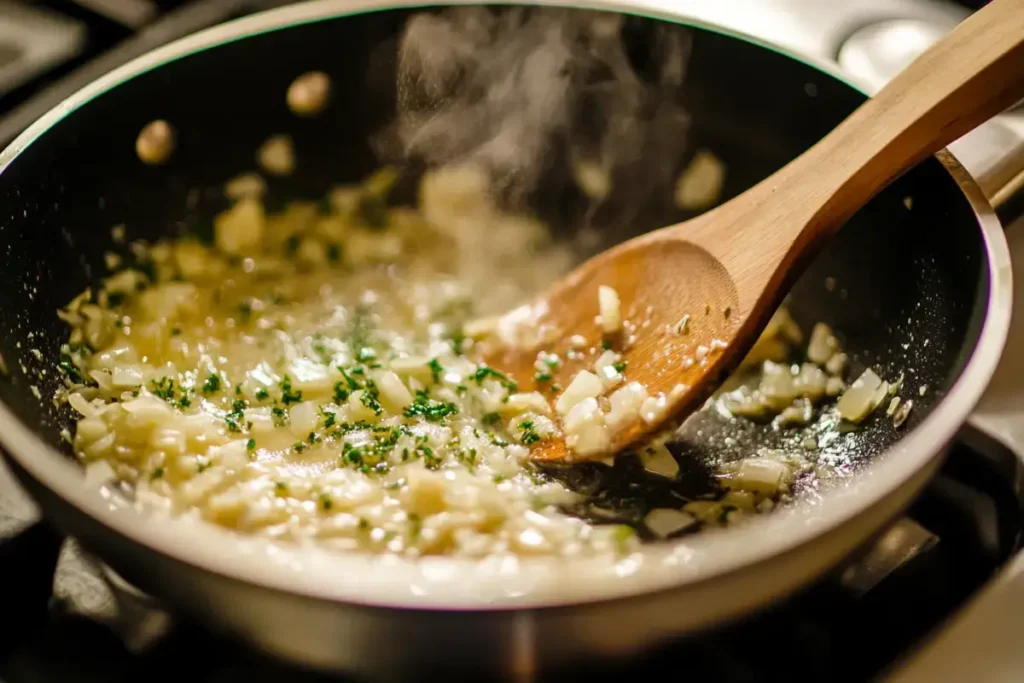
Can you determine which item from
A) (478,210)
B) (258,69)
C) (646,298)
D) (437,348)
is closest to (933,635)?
(646,298)

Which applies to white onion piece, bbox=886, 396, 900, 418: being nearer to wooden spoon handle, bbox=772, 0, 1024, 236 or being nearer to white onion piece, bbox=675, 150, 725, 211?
wooden spoon handle, bbox=772, 0, 1024, 236

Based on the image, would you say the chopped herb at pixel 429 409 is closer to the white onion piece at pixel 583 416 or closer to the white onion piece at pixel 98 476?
the white onion piece at pixel 583 416

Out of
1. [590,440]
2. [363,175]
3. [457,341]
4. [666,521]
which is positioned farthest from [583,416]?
[363,175]

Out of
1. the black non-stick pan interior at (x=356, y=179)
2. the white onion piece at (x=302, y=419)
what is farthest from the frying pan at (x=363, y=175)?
the white onion piece at (x=302, y=419)

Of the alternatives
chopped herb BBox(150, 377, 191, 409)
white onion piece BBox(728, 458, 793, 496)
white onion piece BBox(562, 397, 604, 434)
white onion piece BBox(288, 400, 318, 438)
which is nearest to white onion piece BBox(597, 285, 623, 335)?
white onion piece BBox(562, 397, 604, 434)

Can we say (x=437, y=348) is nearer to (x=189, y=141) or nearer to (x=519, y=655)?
(x=189, y=141)
